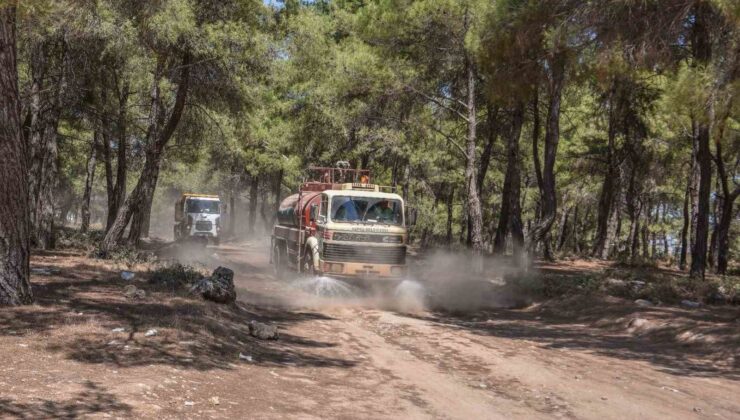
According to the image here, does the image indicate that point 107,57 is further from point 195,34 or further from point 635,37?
point 635,37

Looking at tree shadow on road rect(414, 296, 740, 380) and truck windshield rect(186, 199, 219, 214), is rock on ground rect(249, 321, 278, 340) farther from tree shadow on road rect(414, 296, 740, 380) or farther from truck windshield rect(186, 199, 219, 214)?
truck windshield rect(186, 199, 219, 214)

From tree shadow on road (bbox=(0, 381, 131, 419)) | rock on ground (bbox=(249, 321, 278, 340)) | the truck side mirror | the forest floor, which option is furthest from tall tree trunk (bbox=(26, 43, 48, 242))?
tree shadow on road (bbox=(0, 381, 131, 419))

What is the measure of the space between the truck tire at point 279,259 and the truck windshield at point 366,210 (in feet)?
15.3

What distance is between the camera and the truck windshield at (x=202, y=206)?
34.9 metres

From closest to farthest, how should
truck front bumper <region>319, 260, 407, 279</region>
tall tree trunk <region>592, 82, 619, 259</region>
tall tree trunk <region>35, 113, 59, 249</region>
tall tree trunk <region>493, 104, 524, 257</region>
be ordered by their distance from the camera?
truck front bumper <region>319, 260, 407, 279</region> → tall tree trunk <region>35, 113, 59, 249</region> → tall tree trunk <region>493, 104, 524, 257</region> → tall tree trunk <region>592, 82, 619, 259</region>

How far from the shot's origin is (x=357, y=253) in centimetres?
1538

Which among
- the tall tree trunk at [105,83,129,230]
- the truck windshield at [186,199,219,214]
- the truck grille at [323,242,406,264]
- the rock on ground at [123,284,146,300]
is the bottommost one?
the rock on ground at [123,284,146,300]

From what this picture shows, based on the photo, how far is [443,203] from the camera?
56.0 m

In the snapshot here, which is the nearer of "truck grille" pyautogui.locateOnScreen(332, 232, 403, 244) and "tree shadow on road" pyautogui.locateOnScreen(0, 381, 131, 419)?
"tree shadow on road" pyautogui.locateOnScreen(0, 381, 131, 419)

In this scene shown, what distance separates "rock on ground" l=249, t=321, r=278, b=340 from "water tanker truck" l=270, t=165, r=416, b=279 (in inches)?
221

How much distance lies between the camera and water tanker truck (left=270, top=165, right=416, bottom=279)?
15367mm

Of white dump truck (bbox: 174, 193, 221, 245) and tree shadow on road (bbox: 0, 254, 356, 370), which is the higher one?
white dump truck (bbox: 174, 193, 221, 245)

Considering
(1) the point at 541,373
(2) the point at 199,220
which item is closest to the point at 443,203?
(2) the point at 199,220

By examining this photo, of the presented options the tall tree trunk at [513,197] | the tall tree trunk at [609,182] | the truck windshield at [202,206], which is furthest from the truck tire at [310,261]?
the truck windshield at [202,206]
